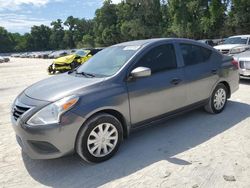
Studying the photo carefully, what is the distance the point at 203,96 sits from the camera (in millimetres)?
5445

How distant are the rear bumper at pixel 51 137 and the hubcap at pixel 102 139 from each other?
0.88 ft

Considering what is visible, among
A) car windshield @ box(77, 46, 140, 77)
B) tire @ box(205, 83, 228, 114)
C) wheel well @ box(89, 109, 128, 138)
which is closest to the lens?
wheel well @ box(89, 109, 128, 138)

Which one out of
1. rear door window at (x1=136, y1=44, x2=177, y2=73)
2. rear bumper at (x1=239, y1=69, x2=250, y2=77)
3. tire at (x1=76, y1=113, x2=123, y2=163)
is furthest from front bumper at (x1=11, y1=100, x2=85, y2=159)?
rear bumper at (x1=239, y1=69, x2=250, y2=77)

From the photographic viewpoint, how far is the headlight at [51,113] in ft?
11.6

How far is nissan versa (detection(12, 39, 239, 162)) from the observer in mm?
3594

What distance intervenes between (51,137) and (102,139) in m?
0.73

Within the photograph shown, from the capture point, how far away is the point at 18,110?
388 cm

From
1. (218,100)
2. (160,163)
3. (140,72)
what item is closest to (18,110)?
(140,72)

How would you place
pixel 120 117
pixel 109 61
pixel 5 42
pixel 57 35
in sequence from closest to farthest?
pixel 120 117 → pixel 109 61 → pixel 57 35 → pixel 5 42

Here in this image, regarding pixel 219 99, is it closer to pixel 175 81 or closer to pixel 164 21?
pixel 175 81

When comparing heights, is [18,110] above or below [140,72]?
below

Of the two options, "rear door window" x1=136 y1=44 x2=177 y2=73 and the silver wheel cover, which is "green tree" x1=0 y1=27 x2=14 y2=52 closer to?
the silver wheel cover

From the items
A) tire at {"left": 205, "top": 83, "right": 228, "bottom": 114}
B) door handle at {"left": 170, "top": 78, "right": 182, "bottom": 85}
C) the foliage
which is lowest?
tire at {"left": 205, "top": 83, "right": 228, "bottom": 114}

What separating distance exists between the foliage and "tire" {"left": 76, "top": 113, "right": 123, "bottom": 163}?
35.3 meters
